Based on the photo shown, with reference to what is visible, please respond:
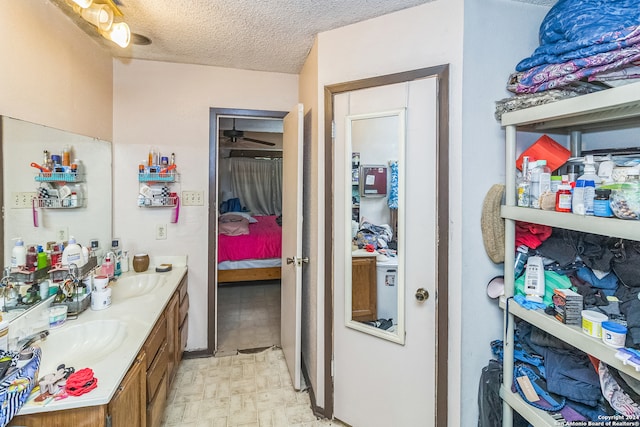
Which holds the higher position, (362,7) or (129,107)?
(362,7)

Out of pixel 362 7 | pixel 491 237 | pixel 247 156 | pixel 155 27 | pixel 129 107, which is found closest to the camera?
pixel 491 237

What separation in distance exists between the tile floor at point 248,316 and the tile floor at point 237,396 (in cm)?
24

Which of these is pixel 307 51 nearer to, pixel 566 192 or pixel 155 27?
pixel 155 27

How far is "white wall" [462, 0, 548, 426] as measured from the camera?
1.55 m

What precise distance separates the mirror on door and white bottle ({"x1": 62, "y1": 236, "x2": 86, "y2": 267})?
58.4 inches

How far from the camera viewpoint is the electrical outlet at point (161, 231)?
102 inches

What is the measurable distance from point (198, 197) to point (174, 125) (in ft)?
1.97

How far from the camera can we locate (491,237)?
1.52 meters

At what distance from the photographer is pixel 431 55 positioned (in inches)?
64.0

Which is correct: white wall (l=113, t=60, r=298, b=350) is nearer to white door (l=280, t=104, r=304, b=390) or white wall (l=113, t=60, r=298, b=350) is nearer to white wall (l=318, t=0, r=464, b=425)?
white door (l=280, t=104, r=304, b=390)

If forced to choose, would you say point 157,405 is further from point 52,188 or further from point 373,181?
point 373,181

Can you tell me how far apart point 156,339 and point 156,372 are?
0.16 m

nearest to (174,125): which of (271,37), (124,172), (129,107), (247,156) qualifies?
(129,107)

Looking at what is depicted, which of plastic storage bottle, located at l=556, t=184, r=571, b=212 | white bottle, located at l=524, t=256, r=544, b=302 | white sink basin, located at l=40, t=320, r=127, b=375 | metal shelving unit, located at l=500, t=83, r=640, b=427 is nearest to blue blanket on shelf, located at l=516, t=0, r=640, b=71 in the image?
metal shelving unit, located at l=500, t=83, r=640, b=427
